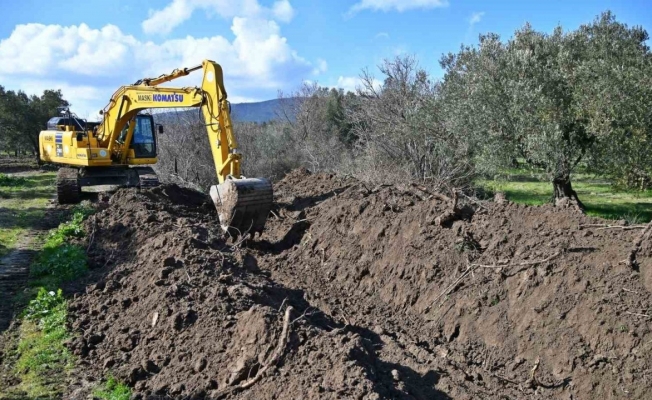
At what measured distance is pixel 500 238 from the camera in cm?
777

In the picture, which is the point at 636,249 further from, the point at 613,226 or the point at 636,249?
the point at 613,226

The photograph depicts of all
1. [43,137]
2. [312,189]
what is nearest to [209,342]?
[312,189]

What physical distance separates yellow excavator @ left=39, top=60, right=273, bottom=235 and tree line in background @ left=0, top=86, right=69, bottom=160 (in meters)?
23.9

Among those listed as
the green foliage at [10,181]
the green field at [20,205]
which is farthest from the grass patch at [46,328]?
the green foliage at [10,181]

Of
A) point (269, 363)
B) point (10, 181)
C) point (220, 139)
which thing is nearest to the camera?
point (269, 363)

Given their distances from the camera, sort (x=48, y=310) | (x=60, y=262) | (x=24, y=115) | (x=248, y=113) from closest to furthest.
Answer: (x=48, y=310)
(x=60, y=262)
(x=248, y=113)
(x=24, y=115)

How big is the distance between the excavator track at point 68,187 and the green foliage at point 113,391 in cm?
1149

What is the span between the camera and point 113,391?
5.50 metres

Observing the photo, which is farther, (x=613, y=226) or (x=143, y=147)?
(x=143, y=147)

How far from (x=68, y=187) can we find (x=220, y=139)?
22.7 feet

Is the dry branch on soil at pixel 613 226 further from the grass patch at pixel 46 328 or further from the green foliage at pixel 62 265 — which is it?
the green foliage at pixel 62 265

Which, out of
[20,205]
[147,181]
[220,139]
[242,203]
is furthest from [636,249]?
[20,205]

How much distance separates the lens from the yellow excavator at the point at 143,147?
10492 mm

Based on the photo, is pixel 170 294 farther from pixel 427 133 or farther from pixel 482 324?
pixel 427 133
